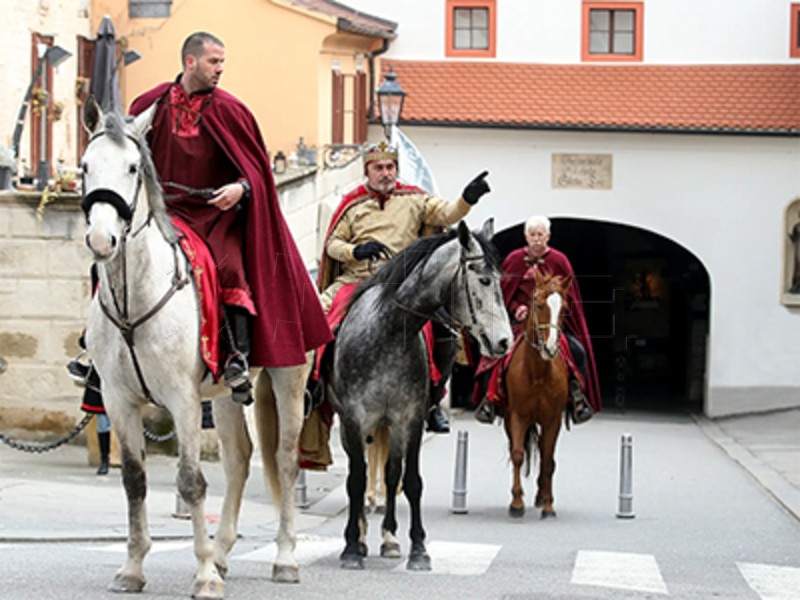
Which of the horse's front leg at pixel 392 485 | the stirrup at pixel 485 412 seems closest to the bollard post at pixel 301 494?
the stirrup at pixel 485 412

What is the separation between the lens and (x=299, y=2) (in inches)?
1220

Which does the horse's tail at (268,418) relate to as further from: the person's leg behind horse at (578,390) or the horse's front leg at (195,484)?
the person's leg behind horse at (578,390)

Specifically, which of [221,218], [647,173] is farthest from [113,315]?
[647,173]

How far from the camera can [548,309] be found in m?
14.6

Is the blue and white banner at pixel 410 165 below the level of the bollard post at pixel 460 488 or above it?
above

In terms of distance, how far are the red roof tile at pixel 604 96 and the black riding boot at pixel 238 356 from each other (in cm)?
2489

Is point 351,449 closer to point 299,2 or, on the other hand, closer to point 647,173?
point 299,2

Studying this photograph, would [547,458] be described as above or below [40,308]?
below

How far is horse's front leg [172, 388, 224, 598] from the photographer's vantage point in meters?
8.45

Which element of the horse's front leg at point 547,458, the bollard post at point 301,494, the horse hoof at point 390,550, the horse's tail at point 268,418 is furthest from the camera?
the bollard post at point 301,494

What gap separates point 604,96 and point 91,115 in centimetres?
2709

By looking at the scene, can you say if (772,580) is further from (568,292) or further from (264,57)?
(264,57)

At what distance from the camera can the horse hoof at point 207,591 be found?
8.42 m

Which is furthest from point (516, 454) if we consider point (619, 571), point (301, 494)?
point (619, 571)
